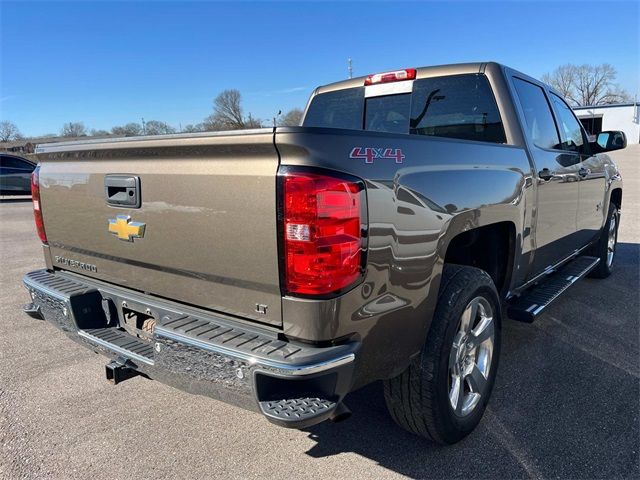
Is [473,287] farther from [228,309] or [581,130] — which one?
[581,130]

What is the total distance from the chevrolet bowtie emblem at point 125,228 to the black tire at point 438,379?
4.81 feet

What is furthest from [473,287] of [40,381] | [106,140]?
[40,381]

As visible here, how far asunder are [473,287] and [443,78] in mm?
1745

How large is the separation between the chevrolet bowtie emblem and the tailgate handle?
8cm

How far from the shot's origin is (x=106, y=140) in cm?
256

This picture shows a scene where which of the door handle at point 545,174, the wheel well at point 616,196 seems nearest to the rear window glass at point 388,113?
the door handle at point 545,174

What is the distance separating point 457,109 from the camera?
11.6 feet

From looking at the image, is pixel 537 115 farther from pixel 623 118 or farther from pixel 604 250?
pixel 623 118

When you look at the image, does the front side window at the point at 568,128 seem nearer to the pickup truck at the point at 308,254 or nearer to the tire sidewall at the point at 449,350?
the pickup truck at the point at 308,254

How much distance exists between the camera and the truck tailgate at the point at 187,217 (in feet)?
6.46

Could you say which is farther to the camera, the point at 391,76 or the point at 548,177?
the point at 391,76

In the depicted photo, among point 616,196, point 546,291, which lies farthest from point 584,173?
point 616,196

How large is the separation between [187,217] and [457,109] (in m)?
2.24

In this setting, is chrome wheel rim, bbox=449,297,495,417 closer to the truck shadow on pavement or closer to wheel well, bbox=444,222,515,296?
the truck shadow on pavement
